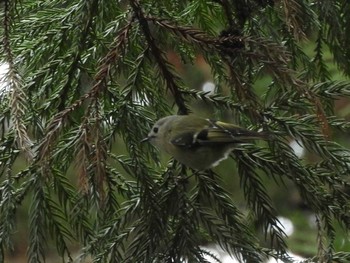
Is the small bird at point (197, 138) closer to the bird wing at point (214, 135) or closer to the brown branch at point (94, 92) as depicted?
the bird wing at point (214, 135)

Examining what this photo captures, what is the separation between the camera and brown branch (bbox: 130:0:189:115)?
1326 millimetres

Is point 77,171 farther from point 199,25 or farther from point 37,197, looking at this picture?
point 199,25

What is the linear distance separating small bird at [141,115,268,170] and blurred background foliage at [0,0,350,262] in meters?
0.03

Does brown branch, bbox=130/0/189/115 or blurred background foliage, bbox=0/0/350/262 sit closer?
blurred background foliage, bbox=0/0/350/262

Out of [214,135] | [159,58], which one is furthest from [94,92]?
[214,135]

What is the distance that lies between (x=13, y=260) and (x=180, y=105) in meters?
3.33

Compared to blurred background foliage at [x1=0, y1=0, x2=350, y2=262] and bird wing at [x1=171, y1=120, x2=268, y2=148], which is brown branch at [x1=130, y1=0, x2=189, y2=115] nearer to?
blurred background foliage at [x1=0, y1=0, x2=350, y2=262]

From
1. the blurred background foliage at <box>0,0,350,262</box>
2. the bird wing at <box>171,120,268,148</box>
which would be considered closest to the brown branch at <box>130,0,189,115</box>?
the blurred background foliage at <box>0,0,350,262</box>

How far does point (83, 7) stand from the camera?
138 cm

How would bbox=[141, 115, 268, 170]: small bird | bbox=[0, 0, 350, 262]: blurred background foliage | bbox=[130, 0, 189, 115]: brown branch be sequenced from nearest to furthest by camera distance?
bbox=[0, 0, 350, 262]: blurred background foliage < bbox=[130, 0, 189, 115]: brown branch < bbox=[141, 115, 268, 170]: small bird

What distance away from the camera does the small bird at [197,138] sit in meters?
1.43

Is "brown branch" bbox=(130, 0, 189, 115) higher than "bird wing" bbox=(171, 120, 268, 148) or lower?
higher

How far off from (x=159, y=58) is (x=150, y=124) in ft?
Result: 0.50

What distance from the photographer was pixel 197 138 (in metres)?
1.64
